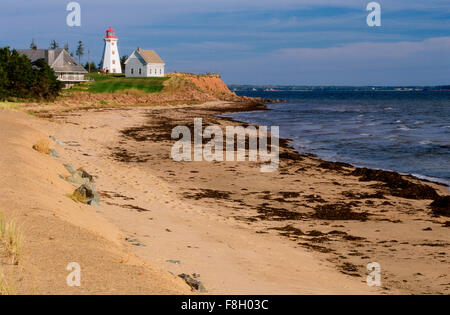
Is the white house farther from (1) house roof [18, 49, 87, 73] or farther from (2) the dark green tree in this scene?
(2) the dark green tree

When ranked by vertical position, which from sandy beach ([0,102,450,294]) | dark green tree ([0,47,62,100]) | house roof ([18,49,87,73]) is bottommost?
sandy beach ([0,102,450,294])

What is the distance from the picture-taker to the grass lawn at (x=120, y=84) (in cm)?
7816

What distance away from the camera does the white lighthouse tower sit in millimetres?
96688

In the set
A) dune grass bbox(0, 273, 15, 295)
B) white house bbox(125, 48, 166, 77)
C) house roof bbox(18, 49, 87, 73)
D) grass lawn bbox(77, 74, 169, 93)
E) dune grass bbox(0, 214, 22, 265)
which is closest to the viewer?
dune grass bbox(0, 273, 15, 295)

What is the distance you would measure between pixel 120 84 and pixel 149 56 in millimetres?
15558

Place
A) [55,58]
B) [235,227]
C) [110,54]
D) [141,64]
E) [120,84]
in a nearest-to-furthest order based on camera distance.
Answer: [235,227] → [55,58] → [120,84] → [141,64] → [110,54]

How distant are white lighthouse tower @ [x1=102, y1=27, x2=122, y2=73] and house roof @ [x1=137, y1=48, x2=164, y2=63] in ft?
22.6

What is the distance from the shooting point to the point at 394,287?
9133 mm

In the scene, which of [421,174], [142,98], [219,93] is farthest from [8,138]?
[219,93]

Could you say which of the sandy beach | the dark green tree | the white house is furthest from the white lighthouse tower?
→ the sandy beach

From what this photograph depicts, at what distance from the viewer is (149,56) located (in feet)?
314

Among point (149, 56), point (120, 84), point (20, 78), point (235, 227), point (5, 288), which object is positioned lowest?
point (235, 227)

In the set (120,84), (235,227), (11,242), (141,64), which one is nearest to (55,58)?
(120,84)

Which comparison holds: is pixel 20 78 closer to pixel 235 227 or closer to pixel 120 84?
pixel 120 84
